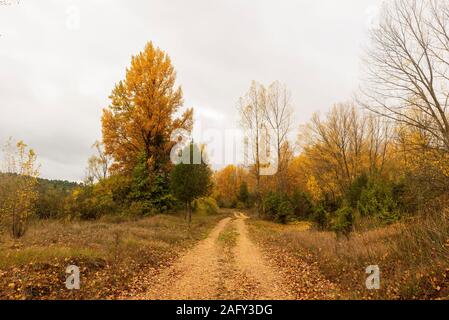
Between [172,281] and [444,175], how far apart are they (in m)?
9.38

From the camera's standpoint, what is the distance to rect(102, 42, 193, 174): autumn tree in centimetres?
2264

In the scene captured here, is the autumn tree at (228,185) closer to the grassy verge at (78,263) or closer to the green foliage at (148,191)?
the green foliage at (148,191)

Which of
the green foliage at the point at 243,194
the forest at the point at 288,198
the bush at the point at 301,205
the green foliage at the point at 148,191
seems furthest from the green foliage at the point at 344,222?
the green foliage at the point at 243,194

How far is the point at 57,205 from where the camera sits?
62.1ft

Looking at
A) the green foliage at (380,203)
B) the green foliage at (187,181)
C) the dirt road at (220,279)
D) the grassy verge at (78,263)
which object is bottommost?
the dirt road at (220,279)

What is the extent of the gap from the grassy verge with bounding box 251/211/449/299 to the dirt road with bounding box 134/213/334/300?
1.57 metres

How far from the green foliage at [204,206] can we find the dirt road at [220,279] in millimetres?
20803

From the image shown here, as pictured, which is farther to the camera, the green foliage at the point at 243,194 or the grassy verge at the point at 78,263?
the green foliage at the point at 243,194

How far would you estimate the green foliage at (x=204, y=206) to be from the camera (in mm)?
31828

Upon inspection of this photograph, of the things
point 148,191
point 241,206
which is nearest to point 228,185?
point 241,206

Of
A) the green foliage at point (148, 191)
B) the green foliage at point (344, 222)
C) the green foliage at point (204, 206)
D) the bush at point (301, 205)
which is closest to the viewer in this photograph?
the green foliage at point (344, 222)
